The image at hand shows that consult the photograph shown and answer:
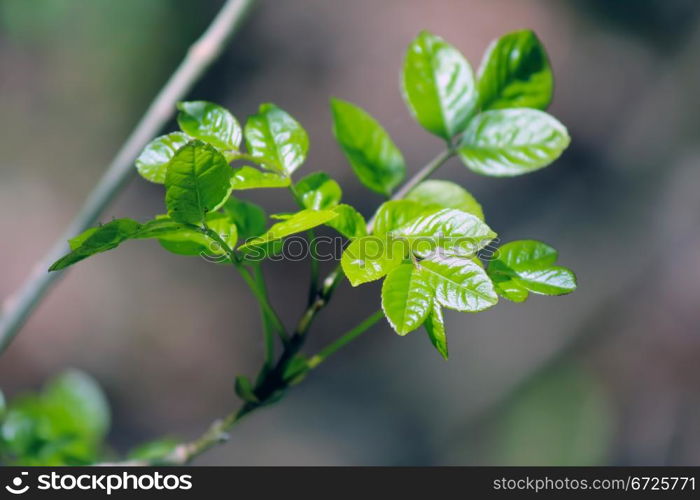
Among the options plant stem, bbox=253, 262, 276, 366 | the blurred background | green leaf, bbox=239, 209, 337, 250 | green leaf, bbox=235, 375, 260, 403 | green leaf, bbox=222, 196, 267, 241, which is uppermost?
green leaf, bbox=239, 209, 337, 250

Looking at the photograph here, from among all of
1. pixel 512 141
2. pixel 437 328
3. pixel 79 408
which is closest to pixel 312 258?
pixel 437 328

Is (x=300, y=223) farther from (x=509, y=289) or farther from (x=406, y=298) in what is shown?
(x=509, y=289)

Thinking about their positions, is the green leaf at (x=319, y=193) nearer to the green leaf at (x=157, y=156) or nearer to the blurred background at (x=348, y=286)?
the green leaf at (x=157, y=156)

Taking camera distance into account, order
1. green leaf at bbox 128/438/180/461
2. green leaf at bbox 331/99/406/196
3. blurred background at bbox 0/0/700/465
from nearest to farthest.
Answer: green leaf at bbox 331/99/406/196
green leaf at bbox 128/438/180/461
blurred background at bbox 0/0/700/465

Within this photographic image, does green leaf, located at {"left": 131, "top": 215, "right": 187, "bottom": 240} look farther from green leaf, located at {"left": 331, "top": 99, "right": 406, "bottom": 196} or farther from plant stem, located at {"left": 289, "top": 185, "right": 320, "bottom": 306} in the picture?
green leaf, located at {"left": 331, "top": 99, "right": 406, "bottom": 196}

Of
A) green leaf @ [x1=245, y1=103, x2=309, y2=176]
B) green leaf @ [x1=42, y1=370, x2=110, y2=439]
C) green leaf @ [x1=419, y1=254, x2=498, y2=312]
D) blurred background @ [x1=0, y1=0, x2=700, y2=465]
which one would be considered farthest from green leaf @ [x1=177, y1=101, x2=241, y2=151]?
blurred background @ [x1=0, y1=0, x2=700, y2=465]
